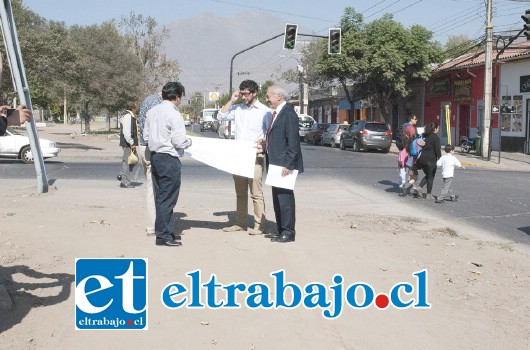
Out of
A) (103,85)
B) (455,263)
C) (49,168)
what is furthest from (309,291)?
(103,85)

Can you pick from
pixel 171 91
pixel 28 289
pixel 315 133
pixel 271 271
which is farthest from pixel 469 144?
pixel 28 289

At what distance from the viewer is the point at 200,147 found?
27.3 feet

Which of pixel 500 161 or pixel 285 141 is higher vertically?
pixel 285 141

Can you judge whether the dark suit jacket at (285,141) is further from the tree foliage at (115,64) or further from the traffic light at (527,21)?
the tree foliage at (115,64)

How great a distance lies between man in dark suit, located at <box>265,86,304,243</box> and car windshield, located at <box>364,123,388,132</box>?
92.6 ft

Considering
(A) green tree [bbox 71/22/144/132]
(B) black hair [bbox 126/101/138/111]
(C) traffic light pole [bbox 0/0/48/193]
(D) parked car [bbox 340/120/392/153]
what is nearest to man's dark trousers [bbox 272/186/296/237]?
(C) traffic light pole [bbox 0/0/48/193]

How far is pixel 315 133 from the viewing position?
1791 inches

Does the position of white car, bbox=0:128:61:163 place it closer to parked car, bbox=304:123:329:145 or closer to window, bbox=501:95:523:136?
window, bbox=501:95:523:136

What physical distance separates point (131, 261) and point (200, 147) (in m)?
3.29

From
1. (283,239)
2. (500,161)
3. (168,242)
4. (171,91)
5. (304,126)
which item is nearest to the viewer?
(168,242)

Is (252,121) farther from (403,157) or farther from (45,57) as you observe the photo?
(45,57)

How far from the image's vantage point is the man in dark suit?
7.77 meters

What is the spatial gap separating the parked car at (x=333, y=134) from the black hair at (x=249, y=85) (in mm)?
31733

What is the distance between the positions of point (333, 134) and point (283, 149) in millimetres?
33704
